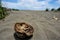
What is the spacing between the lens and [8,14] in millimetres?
7297

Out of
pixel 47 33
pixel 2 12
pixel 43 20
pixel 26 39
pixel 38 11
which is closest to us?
pixel 26 39

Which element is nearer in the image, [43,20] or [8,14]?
[43,20]

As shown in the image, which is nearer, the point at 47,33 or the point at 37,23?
the point at 47,33

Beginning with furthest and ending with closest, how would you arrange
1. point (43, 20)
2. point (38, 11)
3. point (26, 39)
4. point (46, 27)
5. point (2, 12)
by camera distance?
point (38, 11) → point (2, 12) → point (43, 20) → point (46, 27) → point (26, 39)

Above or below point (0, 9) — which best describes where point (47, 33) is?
below

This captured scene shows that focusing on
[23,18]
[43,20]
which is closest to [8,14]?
[23,18]

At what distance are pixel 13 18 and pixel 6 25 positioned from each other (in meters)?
0.76

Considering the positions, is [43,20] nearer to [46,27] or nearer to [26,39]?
[46,27]

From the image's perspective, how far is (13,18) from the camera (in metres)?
6.72

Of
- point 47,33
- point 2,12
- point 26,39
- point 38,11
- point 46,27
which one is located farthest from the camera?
point 38,11

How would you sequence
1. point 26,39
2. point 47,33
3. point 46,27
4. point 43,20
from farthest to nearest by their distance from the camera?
point 43,20 < point 46,27 < point 47,33 < point 26,39

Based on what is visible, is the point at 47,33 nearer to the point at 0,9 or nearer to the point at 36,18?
the point at 36,18

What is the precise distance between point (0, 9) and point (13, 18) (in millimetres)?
859

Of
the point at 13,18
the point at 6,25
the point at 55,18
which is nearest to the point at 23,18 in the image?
the point at 13,18
